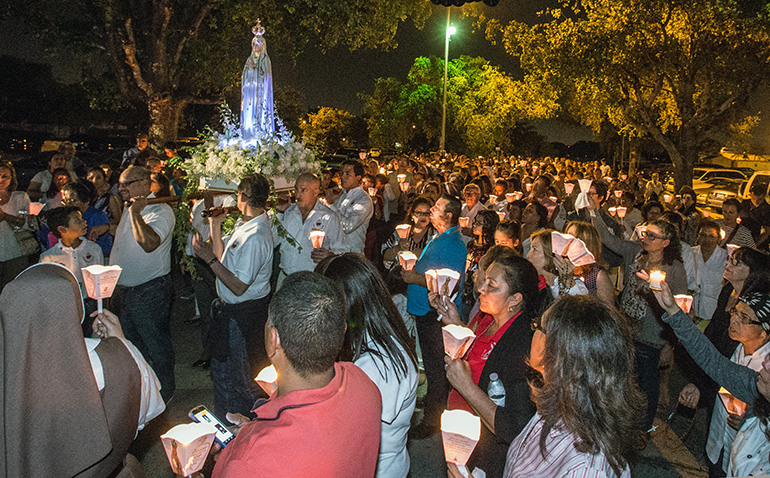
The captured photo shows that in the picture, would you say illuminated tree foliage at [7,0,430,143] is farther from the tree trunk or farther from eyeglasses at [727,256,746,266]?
eyeglasses at [727,256,746,266]

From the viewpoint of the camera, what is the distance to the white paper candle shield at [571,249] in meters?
4.55

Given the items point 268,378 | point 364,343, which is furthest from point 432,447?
point 268,378

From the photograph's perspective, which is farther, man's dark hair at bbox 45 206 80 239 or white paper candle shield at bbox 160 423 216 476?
man's dark hair at bbox 45 206 80 239

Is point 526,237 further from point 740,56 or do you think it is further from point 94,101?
point 740,56

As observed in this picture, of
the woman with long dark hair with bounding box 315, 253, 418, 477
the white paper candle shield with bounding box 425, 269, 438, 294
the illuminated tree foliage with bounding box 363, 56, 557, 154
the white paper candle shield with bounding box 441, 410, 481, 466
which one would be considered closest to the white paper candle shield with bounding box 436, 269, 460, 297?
the white paper candle shield with bounding box 425, 269, 438, 294

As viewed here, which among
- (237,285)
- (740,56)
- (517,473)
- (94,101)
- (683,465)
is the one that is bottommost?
(683,465)

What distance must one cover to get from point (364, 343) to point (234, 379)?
2305 mm

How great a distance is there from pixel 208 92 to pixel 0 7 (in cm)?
553

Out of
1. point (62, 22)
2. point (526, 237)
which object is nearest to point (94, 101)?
point (62, 22)

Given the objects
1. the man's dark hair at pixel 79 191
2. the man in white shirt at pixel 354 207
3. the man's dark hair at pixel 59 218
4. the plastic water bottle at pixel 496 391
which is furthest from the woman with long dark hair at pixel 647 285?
the man's dark hair at pixel 79 191

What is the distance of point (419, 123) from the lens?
46.3 m

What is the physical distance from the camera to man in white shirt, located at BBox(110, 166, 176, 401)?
527 centimetres

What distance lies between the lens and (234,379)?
4.89 meters

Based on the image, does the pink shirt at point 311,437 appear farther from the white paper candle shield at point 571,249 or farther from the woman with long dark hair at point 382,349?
the white paper candle shield at point 571,249
